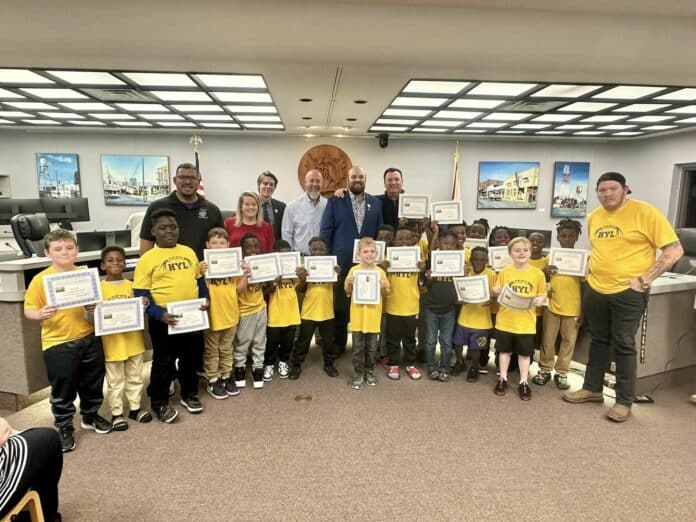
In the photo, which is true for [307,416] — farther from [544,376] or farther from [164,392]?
[544,376]

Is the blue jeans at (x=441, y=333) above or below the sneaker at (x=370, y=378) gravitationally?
above

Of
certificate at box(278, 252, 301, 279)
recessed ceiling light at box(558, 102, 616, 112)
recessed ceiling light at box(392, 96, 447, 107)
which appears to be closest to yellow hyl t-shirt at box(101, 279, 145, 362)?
certificate at box(278, 252, 301, 279)

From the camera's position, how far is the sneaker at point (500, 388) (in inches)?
127

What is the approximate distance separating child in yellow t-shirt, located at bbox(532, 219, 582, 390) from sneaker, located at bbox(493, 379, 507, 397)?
1.40 feet

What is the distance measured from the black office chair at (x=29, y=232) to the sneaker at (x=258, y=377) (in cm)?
304

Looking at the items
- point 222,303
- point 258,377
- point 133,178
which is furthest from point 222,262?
point 133,178

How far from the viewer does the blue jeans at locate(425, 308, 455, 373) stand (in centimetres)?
347

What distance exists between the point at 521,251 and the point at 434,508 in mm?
2009

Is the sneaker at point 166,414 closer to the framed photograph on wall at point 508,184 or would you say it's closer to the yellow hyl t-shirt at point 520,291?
the yellow hyl t-shirt at point 520,291

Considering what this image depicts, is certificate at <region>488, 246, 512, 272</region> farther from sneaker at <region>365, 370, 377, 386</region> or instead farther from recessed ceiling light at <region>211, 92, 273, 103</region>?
recessed ceiling light at <region>211, 92, 273, 103</region>

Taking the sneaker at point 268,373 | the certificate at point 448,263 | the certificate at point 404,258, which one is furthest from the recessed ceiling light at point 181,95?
the certificate at point 448,263

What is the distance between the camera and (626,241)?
2.77 metres

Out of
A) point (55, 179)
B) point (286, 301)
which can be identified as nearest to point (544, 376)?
point (286, 301)

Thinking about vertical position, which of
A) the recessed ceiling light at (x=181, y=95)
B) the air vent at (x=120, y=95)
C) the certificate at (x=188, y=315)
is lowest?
the certificate at (x=188, y=315)
